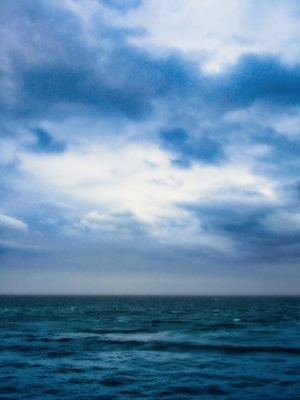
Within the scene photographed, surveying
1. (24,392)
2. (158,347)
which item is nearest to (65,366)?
(24,392)

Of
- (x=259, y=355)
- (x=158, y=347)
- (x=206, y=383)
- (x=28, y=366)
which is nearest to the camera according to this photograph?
(x=206, y=383)

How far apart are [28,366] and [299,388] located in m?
16.7

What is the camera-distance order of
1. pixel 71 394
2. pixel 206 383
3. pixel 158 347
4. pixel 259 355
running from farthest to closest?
1. pixel 158 347
2. pixel 259 355
3. pixel 206 383
4. pixel 71 394

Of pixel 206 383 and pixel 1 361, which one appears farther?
pixel 1 361

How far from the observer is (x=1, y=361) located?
23.4 m

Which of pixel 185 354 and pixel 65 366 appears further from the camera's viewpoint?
pixel 185 354

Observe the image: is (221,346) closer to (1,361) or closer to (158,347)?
(158,347)

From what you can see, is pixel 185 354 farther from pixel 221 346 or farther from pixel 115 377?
pixel 115 377

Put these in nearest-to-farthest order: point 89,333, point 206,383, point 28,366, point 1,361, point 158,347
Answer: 1. point 206,383
2. point 28,366
3. point 1,361
4. point 158,347
5. point 89,333

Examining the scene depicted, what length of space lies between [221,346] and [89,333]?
53.7 ft

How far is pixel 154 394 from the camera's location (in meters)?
16.2

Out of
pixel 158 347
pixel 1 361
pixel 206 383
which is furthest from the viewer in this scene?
pixel 158 347

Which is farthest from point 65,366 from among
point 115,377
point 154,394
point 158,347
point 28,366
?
point 158,347

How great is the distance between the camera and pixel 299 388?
17062 millimetres
